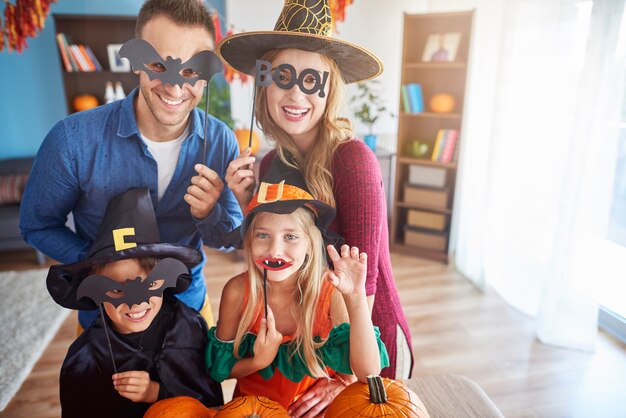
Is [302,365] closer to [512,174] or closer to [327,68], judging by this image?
[327,68]

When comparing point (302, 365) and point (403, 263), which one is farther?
point (403, 263)

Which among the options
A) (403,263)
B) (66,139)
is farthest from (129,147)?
(403,263)

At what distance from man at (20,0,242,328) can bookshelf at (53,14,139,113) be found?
289 cm

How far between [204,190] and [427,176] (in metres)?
2.75

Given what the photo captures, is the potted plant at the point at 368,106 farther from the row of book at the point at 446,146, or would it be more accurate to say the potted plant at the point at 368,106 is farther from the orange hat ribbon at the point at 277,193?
the orange hat ribbon at the point at 277,193

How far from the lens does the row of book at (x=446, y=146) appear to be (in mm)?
3260

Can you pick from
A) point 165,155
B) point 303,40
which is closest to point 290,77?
point 303,40

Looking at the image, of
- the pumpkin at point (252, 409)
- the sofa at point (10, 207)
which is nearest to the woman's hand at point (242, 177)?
the pumpkin at point (252, 409)

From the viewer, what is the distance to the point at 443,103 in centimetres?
325

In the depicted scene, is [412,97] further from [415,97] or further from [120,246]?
[120,246]

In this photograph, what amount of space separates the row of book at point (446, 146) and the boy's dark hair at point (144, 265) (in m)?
2.78

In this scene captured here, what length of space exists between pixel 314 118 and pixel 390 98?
119 inches

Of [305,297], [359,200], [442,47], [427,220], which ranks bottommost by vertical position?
[427,220]

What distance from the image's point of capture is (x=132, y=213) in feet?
2.99
